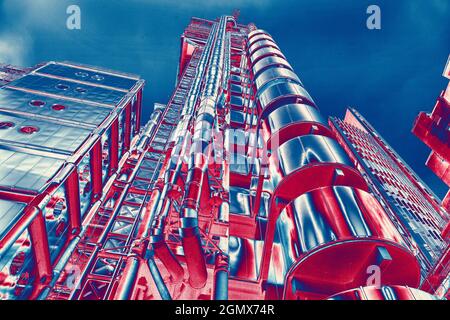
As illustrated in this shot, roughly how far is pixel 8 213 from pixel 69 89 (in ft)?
65.6

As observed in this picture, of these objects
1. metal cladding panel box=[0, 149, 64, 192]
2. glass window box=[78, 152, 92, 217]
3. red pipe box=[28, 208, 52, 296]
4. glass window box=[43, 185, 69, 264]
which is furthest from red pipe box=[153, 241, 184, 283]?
glass window box=[78, 152, 92, 217]

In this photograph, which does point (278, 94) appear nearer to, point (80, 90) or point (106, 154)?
point (106, 154)

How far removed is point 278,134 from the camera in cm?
1127

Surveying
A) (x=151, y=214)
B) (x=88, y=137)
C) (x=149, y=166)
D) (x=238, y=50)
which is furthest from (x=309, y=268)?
(x=238, y=50)

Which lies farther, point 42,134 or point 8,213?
point 42,134

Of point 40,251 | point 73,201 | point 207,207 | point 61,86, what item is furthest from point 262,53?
point 61,86

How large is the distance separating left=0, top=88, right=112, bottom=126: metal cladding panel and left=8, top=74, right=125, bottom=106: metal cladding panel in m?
1.59

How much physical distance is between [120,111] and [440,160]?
1053 inches

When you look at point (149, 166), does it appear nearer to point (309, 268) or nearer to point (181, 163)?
point (181, 163)

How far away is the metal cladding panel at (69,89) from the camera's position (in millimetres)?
28906

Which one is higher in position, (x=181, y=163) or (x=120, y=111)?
(x=181, y=163)

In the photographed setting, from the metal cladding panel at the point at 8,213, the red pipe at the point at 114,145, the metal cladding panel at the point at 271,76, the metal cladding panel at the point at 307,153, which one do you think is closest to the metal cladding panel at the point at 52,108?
the red pipe at the point at 114,145

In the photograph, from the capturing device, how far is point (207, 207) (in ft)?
27.7

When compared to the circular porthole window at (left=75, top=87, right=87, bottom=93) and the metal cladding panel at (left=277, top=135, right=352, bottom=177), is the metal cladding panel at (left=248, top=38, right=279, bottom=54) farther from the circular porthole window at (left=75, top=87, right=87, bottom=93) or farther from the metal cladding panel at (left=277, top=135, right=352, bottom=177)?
the circular porthole window at (left=75, top=87, right=87, bottom=93)
